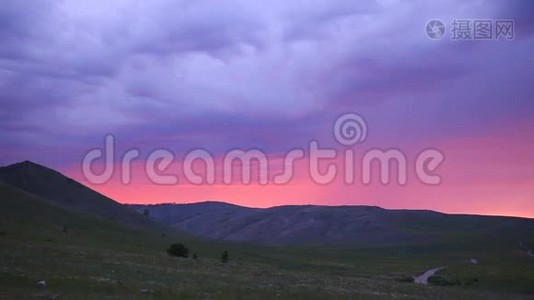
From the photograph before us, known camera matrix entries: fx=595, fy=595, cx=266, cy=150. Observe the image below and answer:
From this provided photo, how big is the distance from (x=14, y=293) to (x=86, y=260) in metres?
18.8

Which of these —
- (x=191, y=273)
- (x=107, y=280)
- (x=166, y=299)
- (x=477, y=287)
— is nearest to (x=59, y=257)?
(x=191, y=273)

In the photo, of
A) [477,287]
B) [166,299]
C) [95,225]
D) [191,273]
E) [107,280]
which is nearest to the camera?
→ [166,299]

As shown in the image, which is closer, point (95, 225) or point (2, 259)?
point (2, 259)

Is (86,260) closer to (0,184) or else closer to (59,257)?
(59,257)

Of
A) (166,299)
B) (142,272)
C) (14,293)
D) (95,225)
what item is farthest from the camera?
(95,225)

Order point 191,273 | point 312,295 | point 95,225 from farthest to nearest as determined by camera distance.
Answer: point 95,225
point 191,273
point 312,295

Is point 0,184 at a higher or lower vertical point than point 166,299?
higher

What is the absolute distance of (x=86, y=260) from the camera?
43.5 m

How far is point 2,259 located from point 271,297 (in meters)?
17.2

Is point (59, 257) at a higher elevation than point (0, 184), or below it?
below

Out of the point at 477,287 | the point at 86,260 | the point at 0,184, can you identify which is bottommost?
the point at 477,287

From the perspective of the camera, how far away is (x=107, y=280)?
3173cm

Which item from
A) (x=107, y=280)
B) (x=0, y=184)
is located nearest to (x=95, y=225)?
(x=0, y=184)

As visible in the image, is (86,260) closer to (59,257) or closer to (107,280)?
(59,257)
